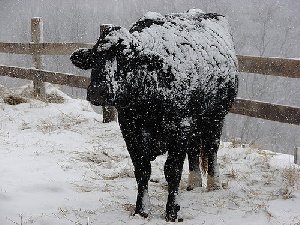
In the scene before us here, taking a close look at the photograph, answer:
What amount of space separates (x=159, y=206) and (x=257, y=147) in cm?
243

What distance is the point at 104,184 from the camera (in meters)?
4.24

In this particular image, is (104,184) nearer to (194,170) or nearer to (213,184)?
(194,170)

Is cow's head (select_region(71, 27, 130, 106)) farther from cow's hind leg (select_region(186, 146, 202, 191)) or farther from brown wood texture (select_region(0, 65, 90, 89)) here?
brown wood texture (select_region(0, 65, 90, 89))

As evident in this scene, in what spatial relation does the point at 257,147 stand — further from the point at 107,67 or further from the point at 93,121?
the point at 107,67

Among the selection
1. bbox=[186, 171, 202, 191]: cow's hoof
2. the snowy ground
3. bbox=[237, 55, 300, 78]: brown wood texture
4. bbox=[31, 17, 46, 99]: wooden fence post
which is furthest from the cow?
bbox=[31, 17, 46, 99]: wooden fence post

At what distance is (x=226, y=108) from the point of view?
410 cm

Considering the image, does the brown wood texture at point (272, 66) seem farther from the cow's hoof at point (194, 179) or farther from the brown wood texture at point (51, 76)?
the brown wood texture at point (51, 76)

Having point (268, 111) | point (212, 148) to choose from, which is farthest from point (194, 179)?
point (268, 111)

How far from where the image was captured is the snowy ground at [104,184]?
3420 millimetres

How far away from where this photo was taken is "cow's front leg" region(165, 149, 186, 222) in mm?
3332

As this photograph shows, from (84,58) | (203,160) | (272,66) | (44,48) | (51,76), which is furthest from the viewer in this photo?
(44,48)

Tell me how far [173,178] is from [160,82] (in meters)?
0.84

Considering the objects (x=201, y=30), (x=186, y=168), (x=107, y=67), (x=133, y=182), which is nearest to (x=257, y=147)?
(x=186, y=168)

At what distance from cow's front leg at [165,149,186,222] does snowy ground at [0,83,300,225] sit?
4.4 inches
